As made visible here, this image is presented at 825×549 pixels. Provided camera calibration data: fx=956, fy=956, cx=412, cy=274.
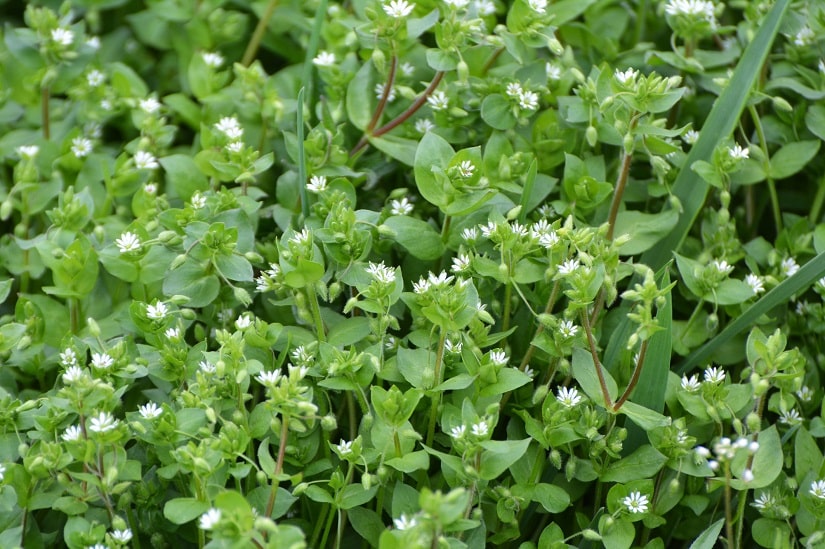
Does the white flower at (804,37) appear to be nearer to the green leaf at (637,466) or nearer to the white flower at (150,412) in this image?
the green leaf at (637,466)

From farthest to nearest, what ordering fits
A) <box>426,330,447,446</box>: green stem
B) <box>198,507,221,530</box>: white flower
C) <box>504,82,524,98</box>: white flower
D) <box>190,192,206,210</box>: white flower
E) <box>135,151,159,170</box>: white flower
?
1. <box>135,151,159,170</box>: white flower
2. <box>504,82,524,98</box>: white flower
3. <box>190,192,206,210</box>: white flower
4. <box>426,330,447,446</box>: green stem
5. <box>198,507,221,530</box>: white flower

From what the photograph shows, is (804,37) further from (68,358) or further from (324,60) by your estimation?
(68,358)

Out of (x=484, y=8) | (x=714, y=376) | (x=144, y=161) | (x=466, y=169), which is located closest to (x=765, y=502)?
(x=714, y=376)

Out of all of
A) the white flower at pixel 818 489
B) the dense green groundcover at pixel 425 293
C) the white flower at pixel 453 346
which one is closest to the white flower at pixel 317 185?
the dense green groundcover at pixel 425 293

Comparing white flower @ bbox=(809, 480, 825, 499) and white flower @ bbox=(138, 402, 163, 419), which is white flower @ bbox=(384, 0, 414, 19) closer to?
white flower @ bbox=(138, 402, 163, 419)

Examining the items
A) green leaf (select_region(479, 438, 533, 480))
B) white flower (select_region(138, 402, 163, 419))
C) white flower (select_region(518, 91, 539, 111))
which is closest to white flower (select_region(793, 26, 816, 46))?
white flower (select_region(518, 91, 539, 111))

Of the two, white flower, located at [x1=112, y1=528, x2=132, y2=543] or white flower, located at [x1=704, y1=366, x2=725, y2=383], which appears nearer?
white flower, located at [x1=112, y1=528, x2=132, y2=543]
